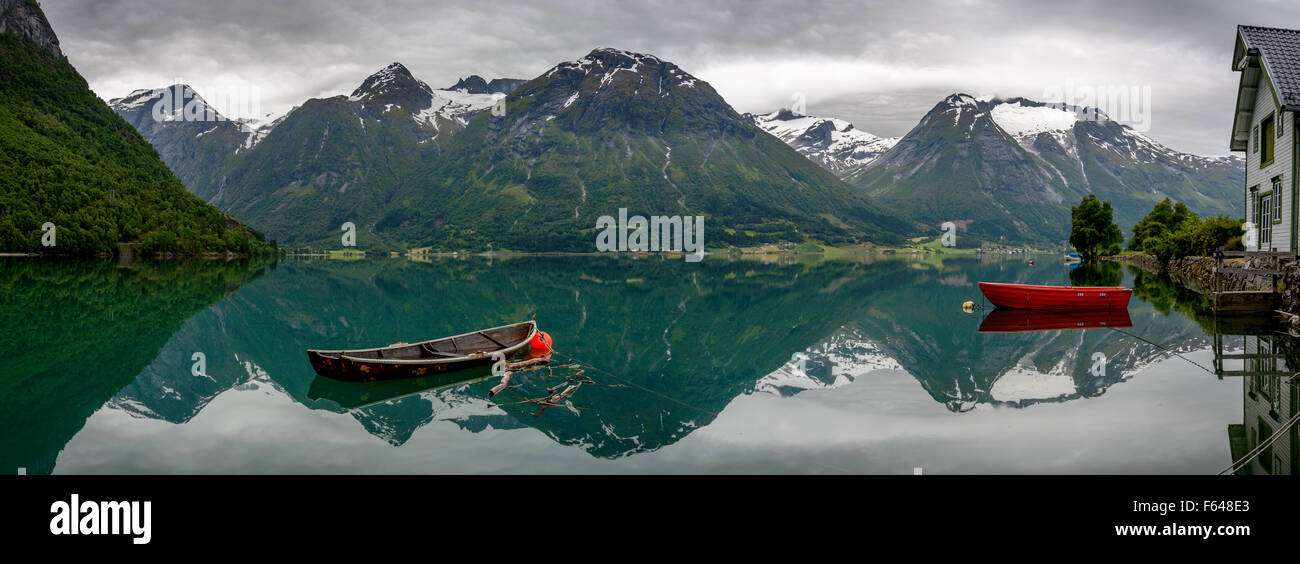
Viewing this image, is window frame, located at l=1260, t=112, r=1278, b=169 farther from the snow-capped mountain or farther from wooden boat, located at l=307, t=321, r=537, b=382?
wooden boat, located at l=307, t=321, r=537, b=382

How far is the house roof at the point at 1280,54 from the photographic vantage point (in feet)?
92.0

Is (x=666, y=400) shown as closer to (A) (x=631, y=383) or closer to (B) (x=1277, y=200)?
(A) (x=631, y=383)

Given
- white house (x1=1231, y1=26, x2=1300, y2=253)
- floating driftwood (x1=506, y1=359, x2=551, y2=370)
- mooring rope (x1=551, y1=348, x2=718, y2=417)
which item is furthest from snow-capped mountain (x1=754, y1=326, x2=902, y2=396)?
white house (x1=1231, y1=26, x2=1300, y2=253)

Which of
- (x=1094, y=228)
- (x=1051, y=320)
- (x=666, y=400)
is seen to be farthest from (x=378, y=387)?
(x=1094, y=228)

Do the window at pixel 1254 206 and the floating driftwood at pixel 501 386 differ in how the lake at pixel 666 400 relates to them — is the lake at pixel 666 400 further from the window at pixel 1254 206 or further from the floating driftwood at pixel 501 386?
the window at pixel 1254 206

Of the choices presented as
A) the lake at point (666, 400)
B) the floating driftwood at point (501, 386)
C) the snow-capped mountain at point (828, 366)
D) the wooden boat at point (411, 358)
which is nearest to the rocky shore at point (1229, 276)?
the lake at point (666, 400)

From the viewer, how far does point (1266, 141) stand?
31.6m

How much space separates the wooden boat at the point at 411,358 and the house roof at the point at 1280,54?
3044 centimetres

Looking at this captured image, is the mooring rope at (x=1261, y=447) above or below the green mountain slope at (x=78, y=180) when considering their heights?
below

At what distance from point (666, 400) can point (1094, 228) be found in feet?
304

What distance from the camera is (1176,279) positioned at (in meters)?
51.8

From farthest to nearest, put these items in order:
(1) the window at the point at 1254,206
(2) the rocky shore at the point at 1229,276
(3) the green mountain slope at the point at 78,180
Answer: (3) the green mountain slope at the point at 78,180 < (1) the window at the point at 1254,206 < (2) the rocky shore at the point at 1229,276
